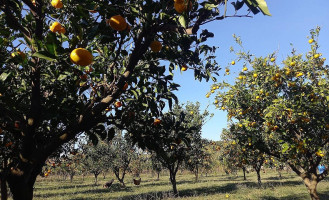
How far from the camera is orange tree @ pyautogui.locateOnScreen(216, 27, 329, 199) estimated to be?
6715 mm

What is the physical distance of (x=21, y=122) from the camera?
2.29m

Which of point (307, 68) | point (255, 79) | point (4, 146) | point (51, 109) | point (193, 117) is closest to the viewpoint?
point (51, 109)

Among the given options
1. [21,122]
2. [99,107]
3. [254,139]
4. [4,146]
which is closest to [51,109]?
[21,122]

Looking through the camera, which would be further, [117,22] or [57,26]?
[57,26]

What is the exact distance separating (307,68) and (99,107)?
7468mm

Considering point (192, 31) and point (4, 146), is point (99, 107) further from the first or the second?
point (4, 146)

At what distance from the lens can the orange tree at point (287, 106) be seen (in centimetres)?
671

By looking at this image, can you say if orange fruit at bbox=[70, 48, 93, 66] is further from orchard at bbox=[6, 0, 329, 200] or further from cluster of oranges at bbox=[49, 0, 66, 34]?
cluster of oranges at bbox=[49, 0, 66, 34]

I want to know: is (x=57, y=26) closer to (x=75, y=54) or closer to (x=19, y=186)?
→ (x=75, y=54)

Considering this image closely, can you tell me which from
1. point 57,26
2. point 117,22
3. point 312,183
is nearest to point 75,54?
point 117,22

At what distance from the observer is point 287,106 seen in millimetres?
6840

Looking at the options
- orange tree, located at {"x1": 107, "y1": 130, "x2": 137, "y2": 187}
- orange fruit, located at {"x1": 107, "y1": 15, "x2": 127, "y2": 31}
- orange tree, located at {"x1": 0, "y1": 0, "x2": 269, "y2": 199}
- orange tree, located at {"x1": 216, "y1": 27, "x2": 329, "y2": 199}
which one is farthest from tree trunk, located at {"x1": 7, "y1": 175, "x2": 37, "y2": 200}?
orange tree, located at {"x1": 107, "y1": 130, "x2": 137, "y2": 187}

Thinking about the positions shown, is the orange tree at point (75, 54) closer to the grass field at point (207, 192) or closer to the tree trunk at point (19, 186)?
the tree trunk at point (19, 186)

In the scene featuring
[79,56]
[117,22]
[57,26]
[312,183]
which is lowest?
[312,183]
